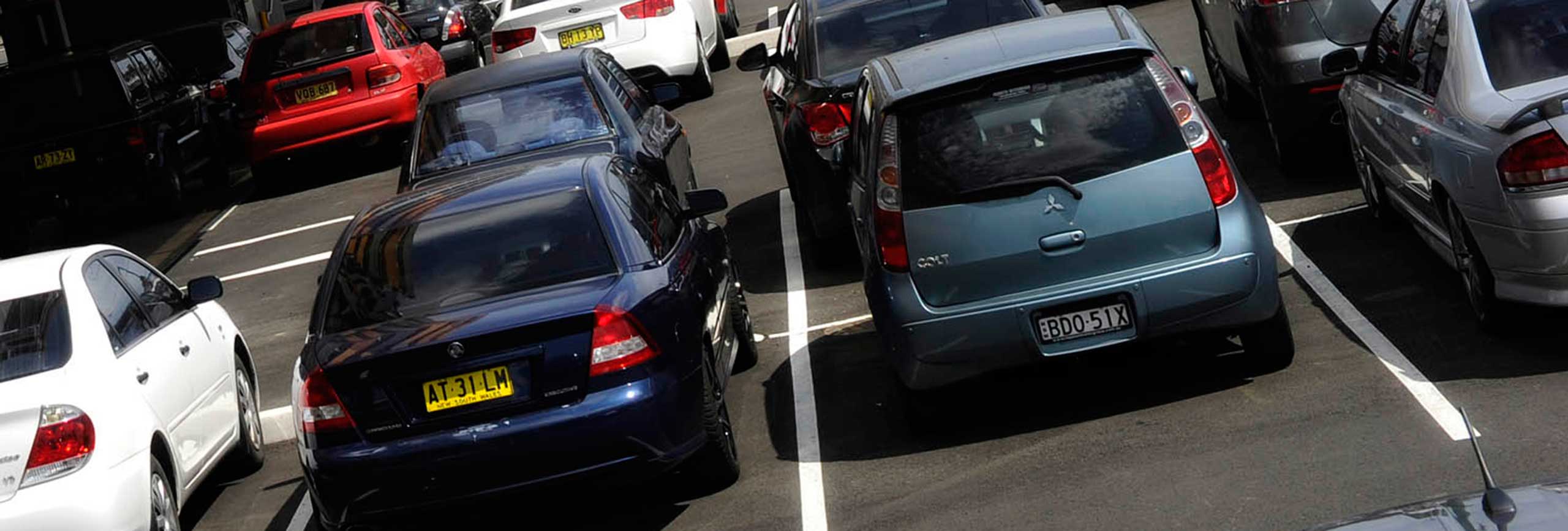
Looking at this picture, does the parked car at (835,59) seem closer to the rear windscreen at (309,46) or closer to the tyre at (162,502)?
the tyre at (162,502)

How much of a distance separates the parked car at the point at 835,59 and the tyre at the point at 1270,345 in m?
3.15

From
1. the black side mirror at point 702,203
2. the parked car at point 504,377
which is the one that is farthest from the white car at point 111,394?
the black side mirror at point 702,203

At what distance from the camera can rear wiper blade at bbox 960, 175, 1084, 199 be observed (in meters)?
7.85

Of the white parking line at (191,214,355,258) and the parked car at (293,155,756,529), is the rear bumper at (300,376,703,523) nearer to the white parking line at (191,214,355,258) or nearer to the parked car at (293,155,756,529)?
the parked car at (293,155,756,529)

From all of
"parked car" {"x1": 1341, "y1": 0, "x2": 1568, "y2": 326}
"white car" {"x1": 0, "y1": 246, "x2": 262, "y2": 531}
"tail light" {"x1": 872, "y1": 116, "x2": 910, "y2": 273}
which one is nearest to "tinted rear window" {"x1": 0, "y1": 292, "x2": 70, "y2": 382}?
"white car" {"x1": 0, "y1": 246, "x2": 262, "y2": 531}

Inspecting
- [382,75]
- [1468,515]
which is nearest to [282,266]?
[382,75]

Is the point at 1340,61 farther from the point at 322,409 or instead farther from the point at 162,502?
the point at 162,502

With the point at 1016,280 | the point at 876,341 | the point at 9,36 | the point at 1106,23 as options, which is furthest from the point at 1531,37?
the point at 9,36

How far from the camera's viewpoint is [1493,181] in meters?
7.90

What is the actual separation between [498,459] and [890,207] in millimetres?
1850

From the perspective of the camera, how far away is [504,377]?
7.48 metres

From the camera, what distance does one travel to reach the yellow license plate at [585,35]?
18625 mm

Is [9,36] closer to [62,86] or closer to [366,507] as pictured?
[62,86]

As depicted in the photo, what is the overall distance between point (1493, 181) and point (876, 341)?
3.26 meters
